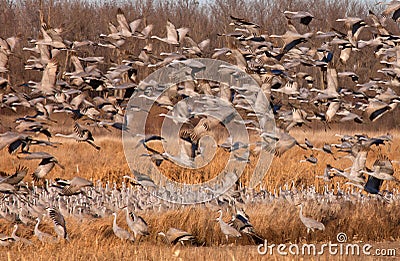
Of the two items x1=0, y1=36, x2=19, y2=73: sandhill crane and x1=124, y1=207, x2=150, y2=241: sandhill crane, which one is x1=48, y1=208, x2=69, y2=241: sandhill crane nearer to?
x1=124, y1=207, x2=150, y2=241: sandhill crane

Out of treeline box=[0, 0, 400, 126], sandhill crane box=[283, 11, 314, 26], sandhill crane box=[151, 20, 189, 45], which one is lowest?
treeline box=[0, 0, 400, 126]

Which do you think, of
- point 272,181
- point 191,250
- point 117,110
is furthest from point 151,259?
point 272,181

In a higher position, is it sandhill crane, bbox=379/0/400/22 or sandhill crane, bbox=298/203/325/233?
sandhill crane, bbox=379/0/400/22

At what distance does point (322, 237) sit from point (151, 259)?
366 cm

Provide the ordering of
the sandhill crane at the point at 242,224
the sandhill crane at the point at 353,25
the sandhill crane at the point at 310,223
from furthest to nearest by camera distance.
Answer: the sandhill crane at the point at 310,223, the sandhill crane at the point at 353,25, the sandhill crane at the point at 242,224

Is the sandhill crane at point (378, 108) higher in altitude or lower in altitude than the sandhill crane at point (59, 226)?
higher

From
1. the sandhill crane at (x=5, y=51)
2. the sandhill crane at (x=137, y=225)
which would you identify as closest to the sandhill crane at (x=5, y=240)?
the sandhill crane at (x=137, y=225)

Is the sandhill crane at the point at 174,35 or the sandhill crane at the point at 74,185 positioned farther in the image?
the sandhill crane at the point at 174,35

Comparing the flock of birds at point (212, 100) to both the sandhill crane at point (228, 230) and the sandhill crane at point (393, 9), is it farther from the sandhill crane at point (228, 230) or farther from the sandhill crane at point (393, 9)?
the sandhill crane at point (393, 9)

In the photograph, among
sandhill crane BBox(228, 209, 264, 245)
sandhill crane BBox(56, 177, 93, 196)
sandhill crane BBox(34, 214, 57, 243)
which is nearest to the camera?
sandhill crane BBox(34, 214, 57, 243)

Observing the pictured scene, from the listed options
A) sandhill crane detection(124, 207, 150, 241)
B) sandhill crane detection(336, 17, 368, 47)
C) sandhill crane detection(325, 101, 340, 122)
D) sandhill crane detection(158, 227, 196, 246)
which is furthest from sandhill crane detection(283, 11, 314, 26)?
sandhill crane detection(124, 207, 150, 241)

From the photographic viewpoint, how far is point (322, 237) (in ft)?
35.8

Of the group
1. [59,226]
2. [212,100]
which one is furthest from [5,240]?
[212,100]

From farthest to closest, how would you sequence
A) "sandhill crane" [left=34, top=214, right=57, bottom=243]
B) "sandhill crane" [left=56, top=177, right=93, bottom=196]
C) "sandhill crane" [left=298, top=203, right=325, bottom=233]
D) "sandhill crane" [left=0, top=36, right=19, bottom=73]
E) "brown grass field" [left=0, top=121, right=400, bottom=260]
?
"sandhill crane" [left=0, top=36, right=19, bottom=73]
"sandhill crane" [left=298, top=203, right=325, bottom=233]
"sandhill crane" [left=56, top=177, right=93, bottom=196]
"sandhill crane" [left=34, top=214, right=57, bottom=243]
"brown grass field" [left=0, top=121, right=400, bottom=260]
